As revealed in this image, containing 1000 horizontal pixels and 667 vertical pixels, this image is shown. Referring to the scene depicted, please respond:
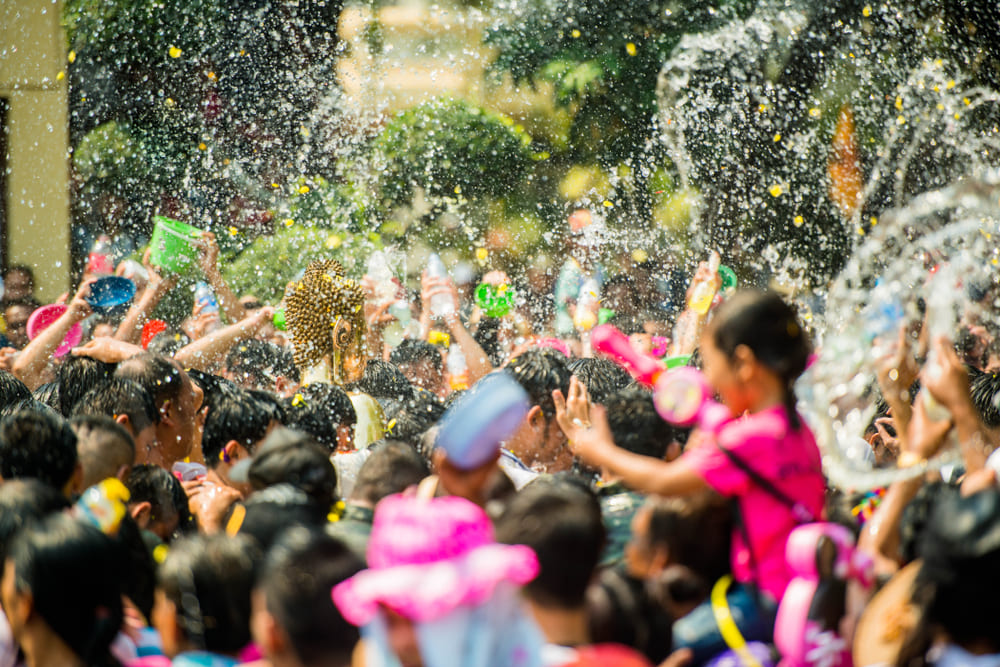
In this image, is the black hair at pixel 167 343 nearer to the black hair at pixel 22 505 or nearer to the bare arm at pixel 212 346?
the bare arm at pixel 212 346

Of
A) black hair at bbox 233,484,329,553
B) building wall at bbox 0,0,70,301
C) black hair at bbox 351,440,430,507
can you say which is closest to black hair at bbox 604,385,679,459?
black hair at bbox 351,440,430,507

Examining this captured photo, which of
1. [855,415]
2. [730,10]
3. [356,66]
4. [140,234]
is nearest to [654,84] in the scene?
[730,10]

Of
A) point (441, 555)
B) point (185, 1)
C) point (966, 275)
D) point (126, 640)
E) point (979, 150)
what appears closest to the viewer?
point (441, 555)

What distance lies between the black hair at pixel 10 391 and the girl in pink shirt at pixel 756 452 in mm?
2648

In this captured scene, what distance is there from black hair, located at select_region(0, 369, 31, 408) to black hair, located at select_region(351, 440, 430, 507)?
171 centimetres

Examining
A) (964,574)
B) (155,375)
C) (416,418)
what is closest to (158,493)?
(155,375)

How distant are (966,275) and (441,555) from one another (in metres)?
4.11

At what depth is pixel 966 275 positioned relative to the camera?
5.00m

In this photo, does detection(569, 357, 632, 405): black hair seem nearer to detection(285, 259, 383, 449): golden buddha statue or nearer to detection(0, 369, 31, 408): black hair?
detection(285, 259, 383, 449): golden buddha statue

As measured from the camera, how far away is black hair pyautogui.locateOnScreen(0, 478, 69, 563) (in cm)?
241

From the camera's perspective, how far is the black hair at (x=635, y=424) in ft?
10.0

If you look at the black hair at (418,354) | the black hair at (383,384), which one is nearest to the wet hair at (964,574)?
the black hair at (383,384)

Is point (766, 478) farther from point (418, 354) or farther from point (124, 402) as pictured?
point (418, 354)

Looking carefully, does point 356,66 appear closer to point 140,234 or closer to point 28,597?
point 140,234
